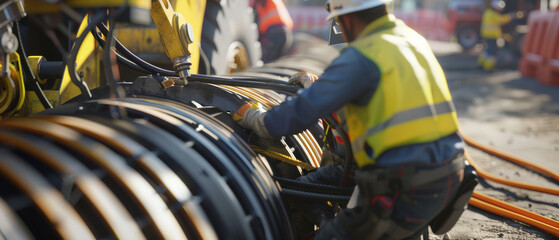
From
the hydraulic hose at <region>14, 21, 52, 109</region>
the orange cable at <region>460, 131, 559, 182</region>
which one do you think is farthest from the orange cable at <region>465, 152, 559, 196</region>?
the hydraulic hose at <region>14, 21, 52, 109</region>

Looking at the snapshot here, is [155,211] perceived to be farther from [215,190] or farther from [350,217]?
[350,217]

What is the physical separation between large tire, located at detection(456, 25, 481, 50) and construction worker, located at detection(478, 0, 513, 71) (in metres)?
4.89

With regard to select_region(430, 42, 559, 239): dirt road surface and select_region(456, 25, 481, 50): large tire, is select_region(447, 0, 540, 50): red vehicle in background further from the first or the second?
select_region(430, 42, 559, 239): dirt road surface

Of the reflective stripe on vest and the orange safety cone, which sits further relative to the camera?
the orange safety cone

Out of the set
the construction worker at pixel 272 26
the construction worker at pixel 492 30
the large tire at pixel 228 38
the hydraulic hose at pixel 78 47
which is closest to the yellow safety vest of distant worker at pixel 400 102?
the hydraulic hose at pixel 78 47

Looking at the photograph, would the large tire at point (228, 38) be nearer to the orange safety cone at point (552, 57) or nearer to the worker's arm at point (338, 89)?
the worker's arm at point (338, 89)

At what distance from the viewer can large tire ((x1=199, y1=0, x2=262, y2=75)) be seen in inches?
193

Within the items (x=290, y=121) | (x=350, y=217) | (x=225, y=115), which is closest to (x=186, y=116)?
(x=225, y=115)

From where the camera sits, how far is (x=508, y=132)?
7.34 metres

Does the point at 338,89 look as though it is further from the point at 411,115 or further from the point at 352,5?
the point at 352,5

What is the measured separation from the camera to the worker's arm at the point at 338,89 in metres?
2.21

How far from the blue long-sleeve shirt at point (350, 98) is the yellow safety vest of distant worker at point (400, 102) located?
30 millimetres

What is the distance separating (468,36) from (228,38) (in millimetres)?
16035

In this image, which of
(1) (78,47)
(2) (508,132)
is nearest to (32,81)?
(1) (78,47)
